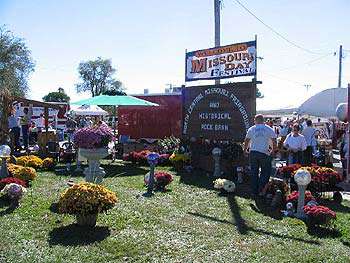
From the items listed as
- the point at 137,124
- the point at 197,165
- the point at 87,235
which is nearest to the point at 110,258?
the point at 87,235

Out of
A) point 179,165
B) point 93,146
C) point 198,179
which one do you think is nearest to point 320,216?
point 93,146

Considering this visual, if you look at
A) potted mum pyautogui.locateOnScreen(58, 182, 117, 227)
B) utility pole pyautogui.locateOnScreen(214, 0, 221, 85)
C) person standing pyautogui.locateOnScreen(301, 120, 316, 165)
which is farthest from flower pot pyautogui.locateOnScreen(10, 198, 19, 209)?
utility pole pyautogui.locateOnScreen(214, 0, 221, 85)

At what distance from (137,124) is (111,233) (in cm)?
1489

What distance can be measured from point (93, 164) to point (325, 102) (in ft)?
49.9

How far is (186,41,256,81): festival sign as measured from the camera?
13.2 metres

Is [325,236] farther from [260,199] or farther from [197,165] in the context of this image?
[197,165]

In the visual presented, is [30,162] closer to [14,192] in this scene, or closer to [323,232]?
[14,192]

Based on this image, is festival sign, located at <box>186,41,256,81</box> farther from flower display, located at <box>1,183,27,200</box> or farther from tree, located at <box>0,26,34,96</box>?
tree, located at <box>0,26,34,96</box>

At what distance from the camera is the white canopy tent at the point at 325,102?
2188cm

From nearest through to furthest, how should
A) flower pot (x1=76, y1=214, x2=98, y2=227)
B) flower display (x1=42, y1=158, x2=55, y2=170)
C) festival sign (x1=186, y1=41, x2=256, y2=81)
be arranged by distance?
1. flower pot (x1=76, y1=214, x2=98, y2=227)
2. festival sign (x1=186, y1=41, x2=256, y2=81)
3. flower display (x1=42, y1=158, x2=55, y2=170)

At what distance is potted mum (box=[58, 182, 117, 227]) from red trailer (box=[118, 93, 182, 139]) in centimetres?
1264

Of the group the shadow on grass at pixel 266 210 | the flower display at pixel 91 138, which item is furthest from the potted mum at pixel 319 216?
the flower display at pixel 91 138

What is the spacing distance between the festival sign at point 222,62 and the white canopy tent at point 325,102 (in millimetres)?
9198

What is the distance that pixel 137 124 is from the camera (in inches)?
850
